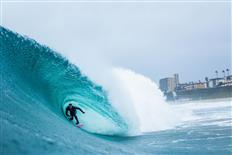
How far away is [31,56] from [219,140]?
7252mm

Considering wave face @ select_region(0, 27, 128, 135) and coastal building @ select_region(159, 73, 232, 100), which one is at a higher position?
coastal building @ select_region(159, 73, 232, 100)

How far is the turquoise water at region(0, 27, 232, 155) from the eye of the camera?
6.06 metres

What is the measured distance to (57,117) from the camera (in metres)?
9.72

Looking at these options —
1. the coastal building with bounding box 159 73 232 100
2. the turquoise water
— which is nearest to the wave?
the turquoise water

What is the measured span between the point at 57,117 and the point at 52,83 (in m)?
3.83

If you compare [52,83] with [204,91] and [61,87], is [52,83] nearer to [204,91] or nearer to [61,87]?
[61,87]

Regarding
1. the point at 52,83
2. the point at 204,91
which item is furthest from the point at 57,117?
the point at 204,91

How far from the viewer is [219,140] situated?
10352 mm

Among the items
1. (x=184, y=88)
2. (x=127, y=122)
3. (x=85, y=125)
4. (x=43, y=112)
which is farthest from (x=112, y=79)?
(x=184, y=88)

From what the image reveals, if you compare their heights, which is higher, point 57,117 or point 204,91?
point 204,91

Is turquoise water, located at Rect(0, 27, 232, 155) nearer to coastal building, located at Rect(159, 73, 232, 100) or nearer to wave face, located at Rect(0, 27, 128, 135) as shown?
wave face, located at Rect(0, 27, 128, 135)

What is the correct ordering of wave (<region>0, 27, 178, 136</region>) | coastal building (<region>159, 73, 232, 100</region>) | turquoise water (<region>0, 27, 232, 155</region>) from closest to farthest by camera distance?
turquoise water (<region>0, 27, 232, 155</region>)
wave (<region>0, 27, 178, 136</region>)
coastal building (<region>159, 73, 232, 100</region>)

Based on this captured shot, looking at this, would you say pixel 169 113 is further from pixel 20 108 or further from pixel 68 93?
pixel 20 108

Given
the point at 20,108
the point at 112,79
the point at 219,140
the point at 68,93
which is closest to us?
the point at 20,108
